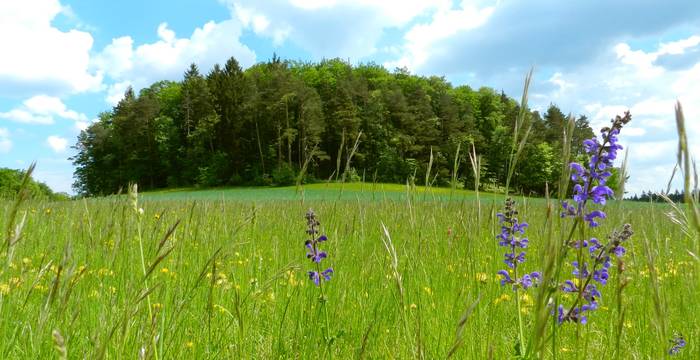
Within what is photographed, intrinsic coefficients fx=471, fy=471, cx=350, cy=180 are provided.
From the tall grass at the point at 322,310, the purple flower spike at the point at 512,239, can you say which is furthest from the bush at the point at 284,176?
the purple flower spike at the point at 512,239

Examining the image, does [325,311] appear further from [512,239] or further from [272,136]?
[272,136]

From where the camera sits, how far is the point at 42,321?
970 mm

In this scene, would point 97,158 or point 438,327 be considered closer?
point 438,327

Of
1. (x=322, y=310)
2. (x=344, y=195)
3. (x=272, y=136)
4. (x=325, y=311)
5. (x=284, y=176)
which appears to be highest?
(x=272, y=136)

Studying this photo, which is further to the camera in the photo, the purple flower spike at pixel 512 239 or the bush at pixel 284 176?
the bush at pixel 284 176

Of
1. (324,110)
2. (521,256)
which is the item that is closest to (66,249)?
(521,256)

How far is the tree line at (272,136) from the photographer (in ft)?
161

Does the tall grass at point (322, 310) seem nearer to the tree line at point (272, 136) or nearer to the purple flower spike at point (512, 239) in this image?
the purple flower spike at point (512, 239)

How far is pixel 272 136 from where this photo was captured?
51469 millimetres

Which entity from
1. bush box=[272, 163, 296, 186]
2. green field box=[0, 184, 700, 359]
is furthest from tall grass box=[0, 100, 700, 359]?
bush box=[272, 163, 296, 186]

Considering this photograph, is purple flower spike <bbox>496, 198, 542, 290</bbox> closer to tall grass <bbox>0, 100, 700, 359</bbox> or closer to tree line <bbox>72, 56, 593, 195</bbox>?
tall grass <bbox>0, 100, 700, 359</bbox>

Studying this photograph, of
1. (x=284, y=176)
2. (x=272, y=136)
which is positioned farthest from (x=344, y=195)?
(x=272, y=136)

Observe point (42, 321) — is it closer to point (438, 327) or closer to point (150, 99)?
point (438, 327)

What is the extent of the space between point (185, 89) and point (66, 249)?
5879 centimetres
